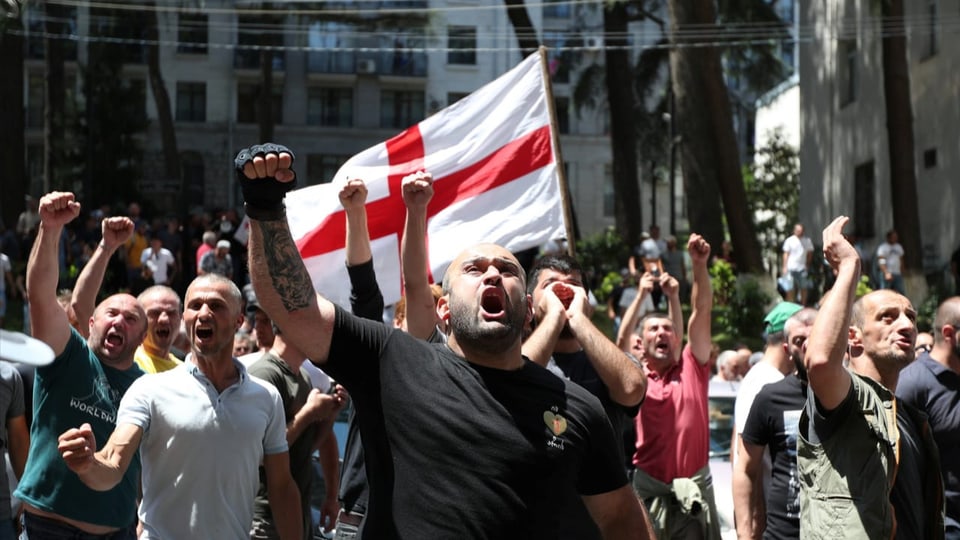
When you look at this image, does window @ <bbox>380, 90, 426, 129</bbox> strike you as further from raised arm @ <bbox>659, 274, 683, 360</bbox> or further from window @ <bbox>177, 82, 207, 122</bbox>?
raised arm @ <bbox>659, 274, 683, 360</bbox>

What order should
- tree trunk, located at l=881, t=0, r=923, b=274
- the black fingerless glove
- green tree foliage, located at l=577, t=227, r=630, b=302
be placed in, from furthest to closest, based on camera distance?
1. green tree foliage, located at l=577, t=227, r=630, b=302
2. tree trunk, located at l=881, t=0, r=923, b=274
3. the black fingerless glove

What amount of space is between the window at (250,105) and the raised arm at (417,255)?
5819 centimetres

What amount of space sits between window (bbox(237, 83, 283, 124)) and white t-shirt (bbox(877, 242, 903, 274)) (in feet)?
137

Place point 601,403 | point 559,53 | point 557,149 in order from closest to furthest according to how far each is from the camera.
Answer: point 601,403
point 557,149
point 559,53

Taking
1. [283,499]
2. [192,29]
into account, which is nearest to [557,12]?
[192,29]

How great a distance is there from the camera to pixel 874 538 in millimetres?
5000

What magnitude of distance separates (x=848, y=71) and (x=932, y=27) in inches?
195

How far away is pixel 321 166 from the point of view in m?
63.5

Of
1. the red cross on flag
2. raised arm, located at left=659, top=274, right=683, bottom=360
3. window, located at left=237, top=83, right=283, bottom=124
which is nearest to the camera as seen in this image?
raised arm, located at left=659, top=274, right=683, bottom=360

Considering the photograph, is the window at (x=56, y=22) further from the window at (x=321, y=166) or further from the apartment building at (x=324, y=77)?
the window at (x=321, y=166)

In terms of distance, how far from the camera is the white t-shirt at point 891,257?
24.6m

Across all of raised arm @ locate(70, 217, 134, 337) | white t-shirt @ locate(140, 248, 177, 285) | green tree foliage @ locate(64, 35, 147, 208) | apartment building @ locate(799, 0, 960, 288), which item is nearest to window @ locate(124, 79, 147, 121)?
green tree foliage @ locate(64, 35, 147, 208)

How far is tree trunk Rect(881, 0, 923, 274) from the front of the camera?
26.2 m

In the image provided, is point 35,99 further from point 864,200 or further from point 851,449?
point 851,449
